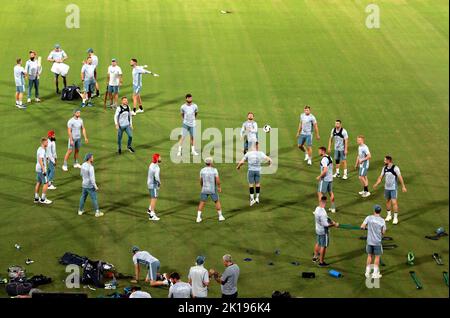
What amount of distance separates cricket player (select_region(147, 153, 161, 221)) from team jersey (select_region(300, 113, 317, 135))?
20.3 ft

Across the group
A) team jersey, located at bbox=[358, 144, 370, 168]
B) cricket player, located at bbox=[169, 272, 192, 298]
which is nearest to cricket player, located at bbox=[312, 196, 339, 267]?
team jersey, located at bbox=[358, 144, 370, 168]

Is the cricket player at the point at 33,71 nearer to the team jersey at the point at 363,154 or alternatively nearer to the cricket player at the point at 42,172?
the cricket player at the point at 42,172

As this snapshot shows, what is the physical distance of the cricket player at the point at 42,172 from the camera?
35.4 m

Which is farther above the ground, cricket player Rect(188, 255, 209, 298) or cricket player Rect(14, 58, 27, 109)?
cricket player Rect(14, 58, 27, 109)

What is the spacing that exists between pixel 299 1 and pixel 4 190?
25.2 metres

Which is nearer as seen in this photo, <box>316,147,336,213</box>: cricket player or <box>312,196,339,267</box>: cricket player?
<box>312,196,339,267</box>: cricket player

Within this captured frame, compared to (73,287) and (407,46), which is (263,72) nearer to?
(407,46)

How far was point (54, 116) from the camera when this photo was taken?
42.8m

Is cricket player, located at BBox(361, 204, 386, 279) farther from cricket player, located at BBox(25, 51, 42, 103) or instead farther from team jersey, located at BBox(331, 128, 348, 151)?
cricket player, located at BBox(25, 51, 42, 103)

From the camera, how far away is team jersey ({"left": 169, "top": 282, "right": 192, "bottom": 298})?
93.9 feet

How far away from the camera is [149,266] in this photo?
3125 cm

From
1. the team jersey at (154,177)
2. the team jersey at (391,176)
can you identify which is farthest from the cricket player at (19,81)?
the team jersey at (391,176)

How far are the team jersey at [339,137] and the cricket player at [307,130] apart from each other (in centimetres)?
84
